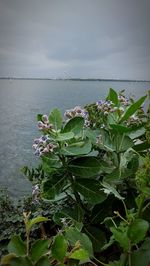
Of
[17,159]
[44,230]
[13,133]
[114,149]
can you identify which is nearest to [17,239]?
[114,149]

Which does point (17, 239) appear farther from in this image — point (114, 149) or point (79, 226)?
point (114, 149)

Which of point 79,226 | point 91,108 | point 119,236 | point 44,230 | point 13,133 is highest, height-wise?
point 91,108

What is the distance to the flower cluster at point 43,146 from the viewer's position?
2.50 feet

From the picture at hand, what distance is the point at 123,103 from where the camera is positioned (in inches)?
39.2

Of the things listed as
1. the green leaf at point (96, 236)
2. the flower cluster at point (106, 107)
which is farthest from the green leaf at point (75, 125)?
the green leaf at point (96, 236)

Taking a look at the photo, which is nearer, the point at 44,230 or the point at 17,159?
the point at 44,230

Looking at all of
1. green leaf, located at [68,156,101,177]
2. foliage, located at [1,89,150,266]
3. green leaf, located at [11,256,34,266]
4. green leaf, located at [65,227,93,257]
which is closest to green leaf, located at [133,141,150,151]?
foliage, located at [1,89,150,266]

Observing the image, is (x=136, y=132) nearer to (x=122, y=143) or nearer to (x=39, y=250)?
(x=122, y=143)

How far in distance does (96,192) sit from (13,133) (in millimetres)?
3657

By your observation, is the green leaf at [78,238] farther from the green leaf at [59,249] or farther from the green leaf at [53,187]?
the green leaf at [53,187]

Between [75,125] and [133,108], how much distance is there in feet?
0.47

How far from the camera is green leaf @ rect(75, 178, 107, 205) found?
805 mm

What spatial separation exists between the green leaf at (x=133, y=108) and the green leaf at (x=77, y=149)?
0.40 feet

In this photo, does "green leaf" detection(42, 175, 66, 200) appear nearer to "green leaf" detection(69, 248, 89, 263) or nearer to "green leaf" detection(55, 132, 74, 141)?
"green leaf" detection(55, 132, 74, 141)
